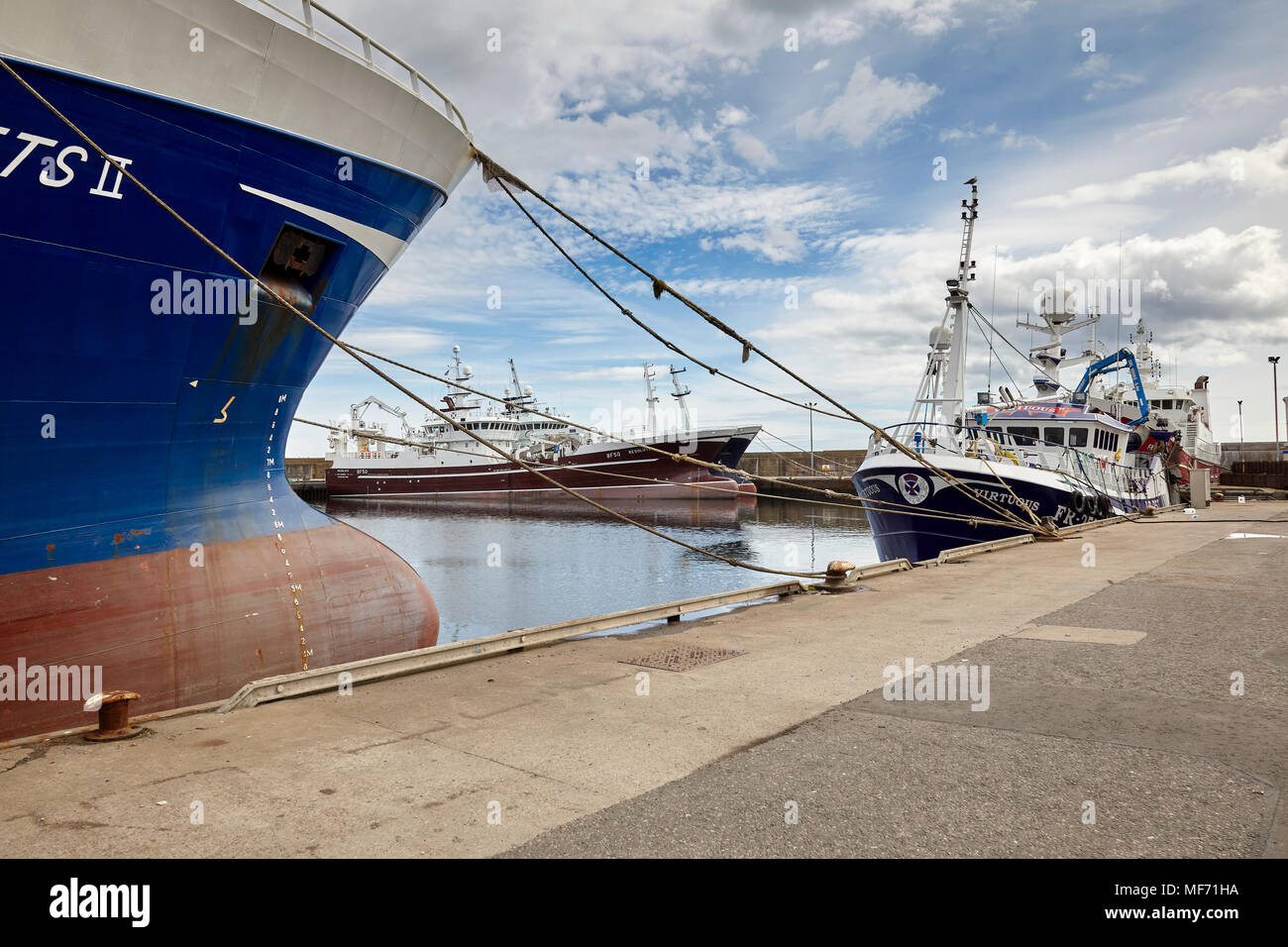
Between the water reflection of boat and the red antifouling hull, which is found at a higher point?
the red antifouling hull

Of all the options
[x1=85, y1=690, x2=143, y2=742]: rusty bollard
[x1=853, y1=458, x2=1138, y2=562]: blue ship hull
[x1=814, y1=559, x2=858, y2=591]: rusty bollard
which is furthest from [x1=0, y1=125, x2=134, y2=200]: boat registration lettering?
[x1=853, y1=458, x2=1138, y2=562]: blue ship hull

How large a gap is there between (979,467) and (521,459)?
147 feet

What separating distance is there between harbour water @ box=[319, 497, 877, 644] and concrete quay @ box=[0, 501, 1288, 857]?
38.2 feet

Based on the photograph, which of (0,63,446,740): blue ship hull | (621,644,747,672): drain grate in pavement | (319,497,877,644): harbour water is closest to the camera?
(621,644,747,672): drain grate in pavement

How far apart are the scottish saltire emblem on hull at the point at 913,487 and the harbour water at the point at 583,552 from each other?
5.94 metres

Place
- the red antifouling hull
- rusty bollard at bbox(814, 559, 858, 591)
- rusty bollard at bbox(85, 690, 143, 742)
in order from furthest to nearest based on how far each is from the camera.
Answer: rusty bollard at bbox(814, 559, 858, 591)
the red antifouling hull
rusty bollard at bbox(85, 690, 143, 742)

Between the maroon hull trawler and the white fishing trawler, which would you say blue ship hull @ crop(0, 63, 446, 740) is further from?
the maroon hull trawler

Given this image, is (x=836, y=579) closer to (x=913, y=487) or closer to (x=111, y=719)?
(x=111, y=719)

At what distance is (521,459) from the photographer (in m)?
58.8

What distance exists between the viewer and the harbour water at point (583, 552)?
2047cm

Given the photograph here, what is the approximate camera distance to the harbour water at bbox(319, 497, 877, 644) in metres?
20.5
